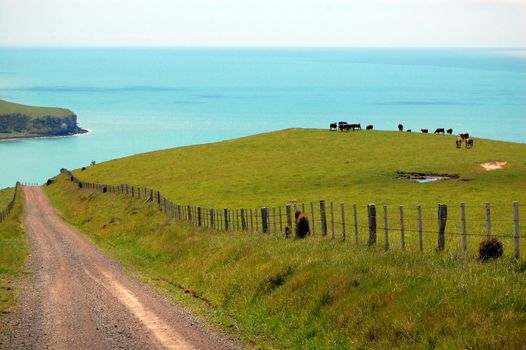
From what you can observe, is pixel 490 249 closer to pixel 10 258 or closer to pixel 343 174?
pixel 10 258

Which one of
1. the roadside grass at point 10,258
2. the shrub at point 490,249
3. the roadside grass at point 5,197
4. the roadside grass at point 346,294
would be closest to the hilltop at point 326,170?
the roadside grass at point 5,197

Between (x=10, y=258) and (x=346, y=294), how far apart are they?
21.5 meters

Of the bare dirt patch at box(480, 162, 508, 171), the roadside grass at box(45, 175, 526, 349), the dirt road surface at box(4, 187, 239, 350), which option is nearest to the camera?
the roadside grass at box(45, 175, 526, 349)

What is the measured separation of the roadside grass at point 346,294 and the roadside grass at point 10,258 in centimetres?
488

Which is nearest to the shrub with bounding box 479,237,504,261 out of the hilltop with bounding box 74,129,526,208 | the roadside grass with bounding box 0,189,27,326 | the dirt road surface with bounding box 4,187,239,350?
the dirt road surface with bounding box 4,187,239,350

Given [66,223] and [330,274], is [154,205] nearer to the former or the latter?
[66,223]

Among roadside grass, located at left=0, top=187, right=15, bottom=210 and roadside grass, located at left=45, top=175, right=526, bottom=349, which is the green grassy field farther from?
roadside grass, located at left=45, top=175, right=526, bottom=349

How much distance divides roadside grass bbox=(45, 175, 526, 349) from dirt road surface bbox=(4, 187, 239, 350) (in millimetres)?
999

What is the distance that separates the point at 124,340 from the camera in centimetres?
1630

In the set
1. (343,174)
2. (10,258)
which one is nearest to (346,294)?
(10,258)

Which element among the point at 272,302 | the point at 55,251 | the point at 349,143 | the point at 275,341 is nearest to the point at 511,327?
the point at 275,341

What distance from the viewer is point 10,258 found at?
109 ft

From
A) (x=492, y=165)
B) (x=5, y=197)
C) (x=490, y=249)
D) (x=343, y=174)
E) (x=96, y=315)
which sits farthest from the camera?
(x=5, y=197)

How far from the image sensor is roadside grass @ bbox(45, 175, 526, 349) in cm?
1360
